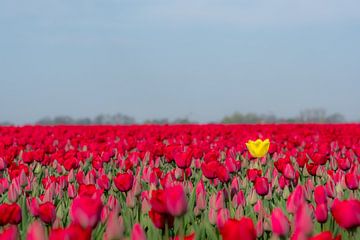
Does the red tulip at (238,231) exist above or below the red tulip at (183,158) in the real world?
below

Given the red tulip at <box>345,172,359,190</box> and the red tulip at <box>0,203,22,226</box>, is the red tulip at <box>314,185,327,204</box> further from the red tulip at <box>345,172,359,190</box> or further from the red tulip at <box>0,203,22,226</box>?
the red tulip at <box>0,203,22,226</box>

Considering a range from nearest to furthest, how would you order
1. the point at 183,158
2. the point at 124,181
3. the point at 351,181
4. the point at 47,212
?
the point at 47,212 < the point at 124,181 < the point at 351,181 < the point at 183,158

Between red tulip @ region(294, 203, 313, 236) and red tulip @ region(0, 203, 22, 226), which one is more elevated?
red tulip @ region(294, 203, 313, 236)

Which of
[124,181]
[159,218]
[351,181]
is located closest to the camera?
[159,218]

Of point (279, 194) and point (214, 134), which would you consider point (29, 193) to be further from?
point (214, 134)

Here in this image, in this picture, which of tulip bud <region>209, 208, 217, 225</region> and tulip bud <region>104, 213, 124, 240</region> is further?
tulip bud <region>209, 208, 217, 225</region>

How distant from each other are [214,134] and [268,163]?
478 centimetres

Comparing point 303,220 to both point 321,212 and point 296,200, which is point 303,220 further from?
point 296,200

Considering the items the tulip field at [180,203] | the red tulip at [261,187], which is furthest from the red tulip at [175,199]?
the red tulip at [261,187]

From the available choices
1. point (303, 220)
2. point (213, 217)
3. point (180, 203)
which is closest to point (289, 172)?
point (213, 217)

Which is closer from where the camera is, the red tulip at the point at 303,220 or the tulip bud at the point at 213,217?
the red tulip at the point at 303,220

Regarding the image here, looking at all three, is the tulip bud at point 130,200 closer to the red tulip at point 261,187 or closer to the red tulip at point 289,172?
the red tulip at point 261,187

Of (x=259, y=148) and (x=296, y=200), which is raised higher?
(x=259, y=148)

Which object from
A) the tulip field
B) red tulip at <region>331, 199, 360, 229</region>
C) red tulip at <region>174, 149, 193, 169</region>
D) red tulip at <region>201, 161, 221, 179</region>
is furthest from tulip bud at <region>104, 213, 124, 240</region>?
red tulip at <region>174, 149, 193, 169</region>
